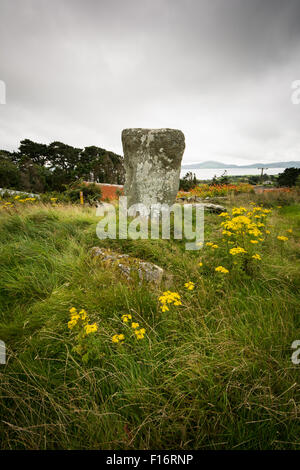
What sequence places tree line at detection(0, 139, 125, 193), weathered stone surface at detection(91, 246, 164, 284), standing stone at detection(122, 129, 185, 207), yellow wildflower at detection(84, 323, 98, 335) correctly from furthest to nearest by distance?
1. tree line at detection(0, 139, 125, 193)
2. standing stone at detection(122, 129, 185, 207)
3. weathered stone surface at detection(91, 246, 164, 284)
4. yellow wildflower at detection(84, 323, 98, 335)

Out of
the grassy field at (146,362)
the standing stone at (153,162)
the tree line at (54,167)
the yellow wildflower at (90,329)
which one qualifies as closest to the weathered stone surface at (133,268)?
the grassy field at (146,362)

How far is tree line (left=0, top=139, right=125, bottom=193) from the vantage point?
53.3 feet

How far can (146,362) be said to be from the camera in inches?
58.4

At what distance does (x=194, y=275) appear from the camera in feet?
8.68

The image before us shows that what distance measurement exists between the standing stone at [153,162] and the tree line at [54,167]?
6645 mm

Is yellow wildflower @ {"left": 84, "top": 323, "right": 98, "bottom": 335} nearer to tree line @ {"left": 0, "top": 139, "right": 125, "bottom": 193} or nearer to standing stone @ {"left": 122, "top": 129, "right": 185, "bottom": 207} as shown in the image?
standing stone @ {"left": 122, "top": 129, "right": 185, "bottom": 207}

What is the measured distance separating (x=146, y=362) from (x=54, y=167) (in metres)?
26.1

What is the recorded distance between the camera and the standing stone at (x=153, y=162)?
5195mm

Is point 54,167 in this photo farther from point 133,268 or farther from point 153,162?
point 133,268

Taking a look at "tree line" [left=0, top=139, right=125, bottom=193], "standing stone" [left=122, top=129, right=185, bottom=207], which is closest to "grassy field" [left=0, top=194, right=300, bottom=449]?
"standing stone" [left=122, top=129, right=185, bottom=207]

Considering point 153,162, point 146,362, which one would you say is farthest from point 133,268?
point 153,162

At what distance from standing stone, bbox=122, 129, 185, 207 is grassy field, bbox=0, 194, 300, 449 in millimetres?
2945

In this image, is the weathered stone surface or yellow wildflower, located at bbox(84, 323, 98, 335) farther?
the weathered stone surface

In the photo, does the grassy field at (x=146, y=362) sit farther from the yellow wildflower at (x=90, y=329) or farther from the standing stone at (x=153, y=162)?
the standing stone at (x=153, y=162)
